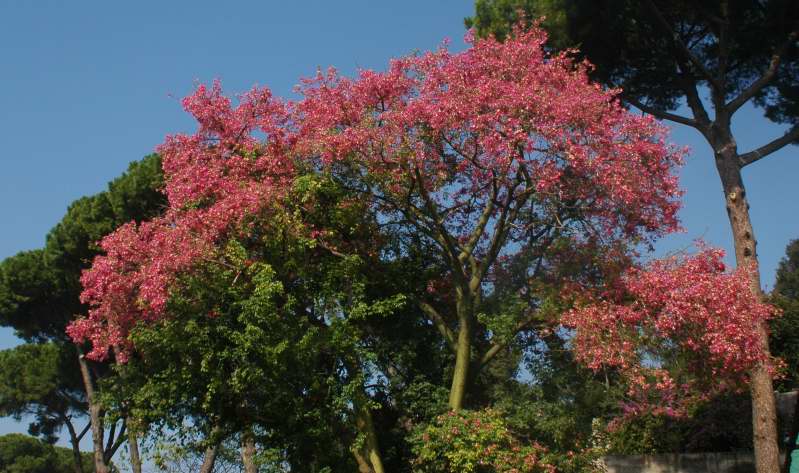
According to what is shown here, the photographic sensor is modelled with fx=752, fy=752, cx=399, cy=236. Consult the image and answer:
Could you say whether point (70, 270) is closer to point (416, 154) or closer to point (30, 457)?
point (416, 154)

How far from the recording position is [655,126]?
15531 mm

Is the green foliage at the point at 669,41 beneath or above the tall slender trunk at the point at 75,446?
above

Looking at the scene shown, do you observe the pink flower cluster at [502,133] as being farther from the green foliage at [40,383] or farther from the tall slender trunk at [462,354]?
the green foliage at [40,383]

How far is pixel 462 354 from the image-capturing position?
15.7 m

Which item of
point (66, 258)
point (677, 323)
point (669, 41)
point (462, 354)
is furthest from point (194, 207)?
point (669, 41)

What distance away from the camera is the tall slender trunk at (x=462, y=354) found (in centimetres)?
1548

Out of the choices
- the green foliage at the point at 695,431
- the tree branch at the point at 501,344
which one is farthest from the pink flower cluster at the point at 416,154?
the green foliage at the point at 695,431

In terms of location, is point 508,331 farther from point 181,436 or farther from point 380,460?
point 181,436

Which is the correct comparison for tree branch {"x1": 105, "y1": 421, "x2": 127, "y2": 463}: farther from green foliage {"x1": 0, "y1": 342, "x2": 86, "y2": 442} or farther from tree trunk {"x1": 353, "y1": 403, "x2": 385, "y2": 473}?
tree trunk {"x1": 353, "y1": 403, "x2": 385, "y2": 473}

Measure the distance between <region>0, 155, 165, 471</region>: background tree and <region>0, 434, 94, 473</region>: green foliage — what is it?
24.6 metres

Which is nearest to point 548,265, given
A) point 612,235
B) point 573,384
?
point 612,235

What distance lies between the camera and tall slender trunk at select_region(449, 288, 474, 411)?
50.8 feet

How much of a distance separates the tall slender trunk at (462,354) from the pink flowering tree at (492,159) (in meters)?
0.02

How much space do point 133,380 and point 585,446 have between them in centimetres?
977
